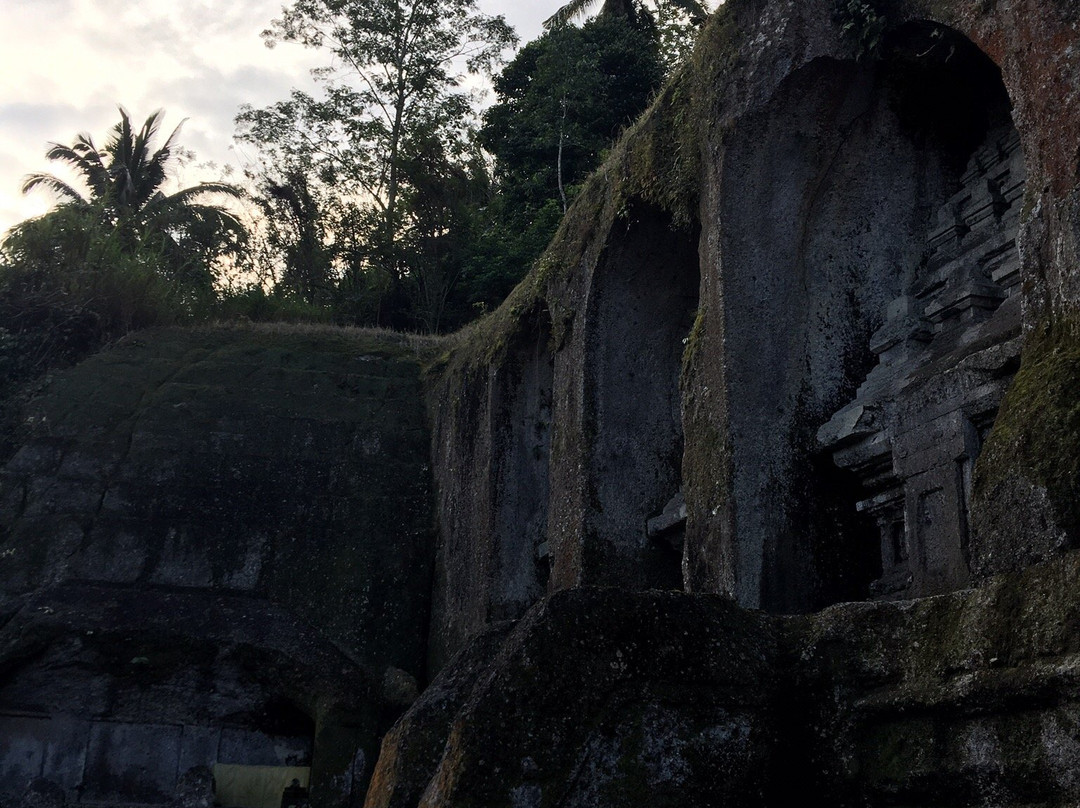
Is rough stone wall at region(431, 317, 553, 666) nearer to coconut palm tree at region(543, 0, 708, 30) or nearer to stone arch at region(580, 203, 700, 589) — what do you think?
stone arch at region(580, 203, 700, 589)

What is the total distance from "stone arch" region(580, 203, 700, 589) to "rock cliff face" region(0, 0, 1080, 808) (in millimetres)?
27

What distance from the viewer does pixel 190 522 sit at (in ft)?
37.2

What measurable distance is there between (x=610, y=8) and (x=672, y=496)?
14503 millimetres

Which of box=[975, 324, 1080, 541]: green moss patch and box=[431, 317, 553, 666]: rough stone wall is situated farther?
box=[431, 317, 553, 666]: rough stone wall

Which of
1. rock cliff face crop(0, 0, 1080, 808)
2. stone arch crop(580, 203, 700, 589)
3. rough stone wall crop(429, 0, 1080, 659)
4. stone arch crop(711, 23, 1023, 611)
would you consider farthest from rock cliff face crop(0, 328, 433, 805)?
stone arch crop(711, 23, 1023, 611)

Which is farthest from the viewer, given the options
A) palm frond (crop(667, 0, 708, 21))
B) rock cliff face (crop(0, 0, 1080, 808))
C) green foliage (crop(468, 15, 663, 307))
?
palm frond (crop(667, 0, 708, 21))

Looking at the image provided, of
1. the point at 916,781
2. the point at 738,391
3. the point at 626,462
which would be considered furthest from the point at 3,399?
the point at 916,781

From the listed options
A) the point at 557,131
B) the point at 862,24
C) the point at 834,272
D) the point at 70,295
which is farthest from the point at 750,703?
the point at 557,131

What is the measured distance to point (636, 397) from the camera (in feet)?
28.4

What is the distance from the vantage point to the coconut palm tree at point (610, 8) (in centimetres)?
2089

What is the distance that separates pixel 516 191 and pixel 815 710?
16534 millimetres

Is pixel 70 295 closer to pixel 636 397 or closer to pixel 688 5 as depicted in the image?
pixel 636 397

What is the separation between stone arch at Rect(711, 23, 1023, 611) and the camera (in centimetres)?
622

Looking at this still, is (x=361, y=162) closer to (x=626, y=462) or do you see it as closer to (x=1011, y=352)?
(x=626, y=462)
